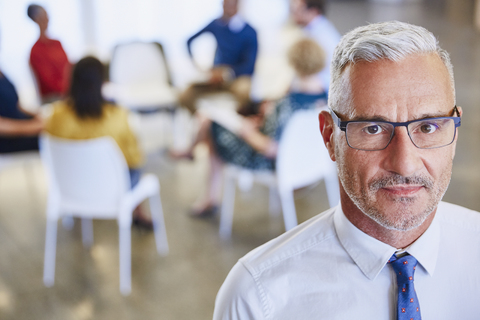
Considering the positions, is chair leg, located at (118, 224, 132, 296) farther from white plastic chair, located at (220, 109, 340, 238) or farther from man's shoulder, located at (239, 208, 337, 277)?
man's shoulder, located at (239, 208, 337, 277)

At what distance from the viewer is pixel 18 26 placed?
6316mm

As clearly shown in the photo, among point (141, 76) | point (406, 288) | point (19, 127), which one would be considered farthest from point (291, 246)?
point (141, 76)

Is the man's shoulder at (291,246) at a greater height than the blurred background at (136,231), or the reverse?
the man's shoulder at (291,246)

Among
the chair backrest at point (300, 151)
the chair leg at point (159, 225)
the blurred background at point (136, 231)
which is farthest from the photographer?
the chair leg at point (159, 225)

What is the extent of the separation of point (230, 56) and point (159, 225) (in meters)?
1.93

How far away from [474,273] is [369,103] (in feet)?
1.39

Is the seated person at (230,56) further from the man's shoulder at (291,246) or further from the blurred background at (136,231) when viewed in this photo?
the man's shoulder at (291,246)

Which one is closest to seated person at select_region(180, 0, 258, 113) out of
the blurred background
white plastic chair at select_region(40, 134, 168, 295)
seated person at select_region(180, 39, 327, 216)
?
the blurred background

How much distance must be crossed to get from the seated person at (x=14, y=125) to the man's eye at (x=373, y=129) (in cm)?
301

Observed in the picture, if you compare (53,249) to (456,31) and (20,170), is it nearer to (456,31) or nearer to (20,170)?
(20,170)

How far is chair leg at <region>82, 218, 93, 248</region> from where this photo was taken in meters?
3.12

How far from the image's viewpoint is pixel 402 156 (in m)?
0.86

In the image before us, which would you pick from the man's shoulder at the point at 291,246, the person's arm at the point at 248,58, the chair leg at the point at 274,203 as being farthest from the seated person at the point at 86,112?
the man's shoulder at the point at 291,246

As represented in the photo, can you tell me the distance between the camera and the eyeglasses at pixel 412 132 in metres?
0.87
